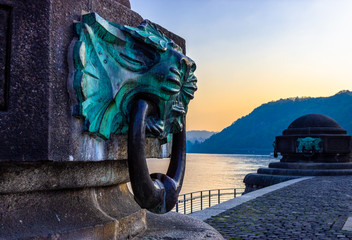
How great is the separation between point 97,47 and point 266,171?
14.7m

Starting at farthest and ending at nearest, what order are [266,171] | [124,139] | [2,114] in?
1. [266,171]
2. [124,139]
3. [2,114]

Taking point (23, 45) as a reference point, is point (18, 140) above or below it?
below

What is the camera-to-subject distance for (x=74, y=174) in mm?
2008

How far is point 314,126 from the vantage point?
685 inches

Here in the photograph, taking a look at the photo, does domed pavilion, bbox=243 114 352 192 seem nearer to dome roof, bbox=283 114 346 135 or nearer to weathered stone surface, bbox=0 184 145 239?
dome roof, bbox=283 114 346 135

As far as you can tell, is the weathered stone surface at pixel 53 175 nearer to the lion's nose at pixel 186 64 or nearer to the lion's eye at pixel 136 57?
the lion's eye at pixel 136 57

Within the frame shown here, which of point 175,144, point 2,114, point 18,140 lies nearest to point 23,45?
point 2,114

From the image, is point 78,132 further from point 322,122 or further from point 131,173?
point 322,122

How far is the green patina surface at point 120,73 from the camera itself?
185 centimetres

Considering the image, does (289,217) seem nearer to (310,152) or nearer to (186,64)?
(186,64)

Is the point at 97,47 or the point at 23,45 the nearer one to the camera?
the point at 23,45

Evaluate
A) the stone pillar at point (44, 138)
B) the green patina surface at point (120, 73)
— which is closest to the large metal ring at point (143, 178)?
the green patina surface at point (120, 73)

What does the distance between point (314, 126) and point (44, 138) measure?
17213mm

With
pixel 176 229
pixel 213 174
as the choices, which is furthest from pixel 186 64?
pixel 213 174
